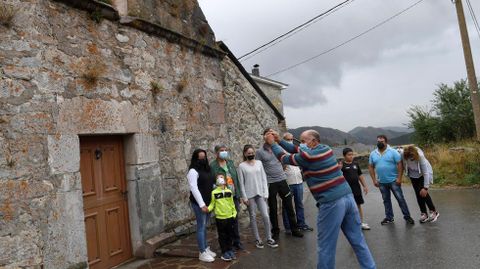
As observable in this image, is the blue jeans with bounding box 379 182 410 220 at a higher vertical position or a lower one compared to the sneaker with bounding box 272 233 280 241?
higher

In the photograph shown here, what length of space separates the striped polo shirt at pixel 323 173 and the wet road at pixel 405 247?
1.33 meters

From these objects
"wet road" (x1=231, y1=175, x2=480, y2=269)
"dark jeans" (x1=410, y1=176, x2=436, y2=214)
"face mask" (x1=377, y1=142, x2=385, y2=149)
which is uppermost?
"face mask" (x1=377, y1=142, x2=385, y2=149)

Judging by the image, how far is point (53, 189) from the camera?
457 cm

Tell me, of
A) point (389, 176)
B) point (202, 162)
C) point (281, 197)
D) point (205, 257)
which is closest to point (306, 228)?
point (281, 197)

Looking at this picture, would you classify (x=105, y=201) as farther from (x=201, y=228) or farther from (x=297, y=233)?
(x=297, y=233)

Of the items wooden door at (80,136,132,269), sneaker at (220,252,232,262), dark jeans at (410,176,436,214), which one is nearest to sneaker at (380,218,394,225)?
dark jeans at (410,176,436,214)

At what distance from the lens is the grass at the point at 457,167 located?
38.1 ft

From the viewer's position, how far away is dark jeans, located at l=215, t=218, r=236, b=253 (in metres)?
5.62

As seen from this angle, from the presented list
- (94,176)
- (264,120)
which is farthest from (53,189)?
(264,120)

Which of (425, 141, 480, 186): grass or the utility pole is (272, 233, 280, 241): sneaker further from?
the utility pole

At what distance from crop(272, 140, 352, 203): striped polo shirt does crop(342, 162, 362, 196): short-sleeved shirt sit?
2608 mm

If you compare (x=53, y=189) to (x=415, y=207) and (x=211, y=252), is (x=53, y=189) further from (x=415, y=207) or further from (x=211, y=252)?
(x=415, y=207)

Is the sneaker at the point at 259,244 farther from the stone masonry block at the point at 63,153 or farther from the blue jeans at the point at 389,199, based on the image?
the stone masonry block at the point at 63,153

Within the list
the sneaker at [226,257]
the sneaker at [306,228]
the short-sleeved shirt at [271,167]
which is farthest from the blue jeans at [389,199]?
the sneaker at [226,257]
